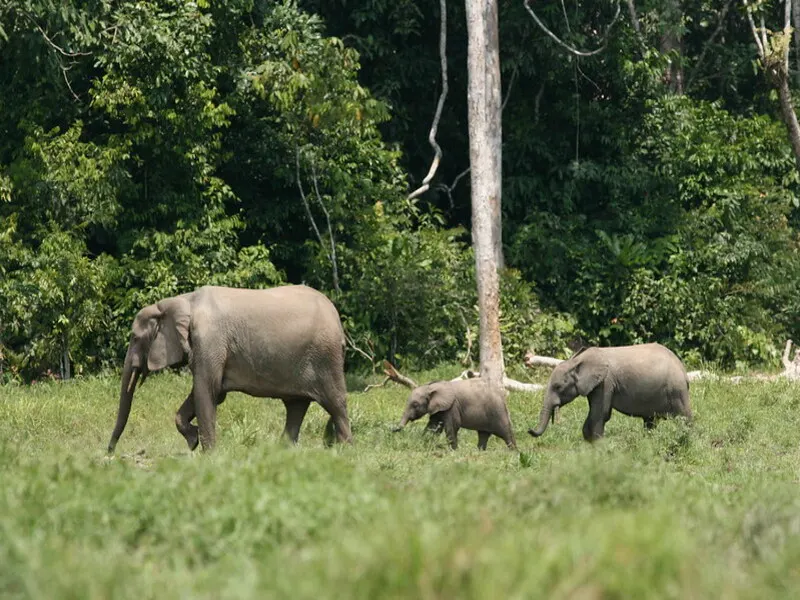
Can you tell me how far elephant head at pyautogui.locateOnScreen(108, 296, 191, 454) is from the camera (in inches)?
530

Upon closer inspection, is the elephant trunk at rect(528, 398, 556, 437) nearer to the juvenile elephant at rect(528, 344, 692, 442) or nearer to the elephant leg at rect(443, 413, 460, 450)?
the juvenile elephant at rect(528, 344, 692, 442)

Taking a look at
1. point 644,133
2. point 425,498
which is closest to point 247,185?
point 644,133

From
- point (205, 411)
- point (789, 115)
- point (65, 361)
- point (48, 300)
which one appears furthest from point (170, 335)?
point (789, 115)

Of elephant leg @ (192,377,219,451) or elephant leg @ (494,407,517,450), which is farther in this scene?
elephant leg @ (494,407,517,450)

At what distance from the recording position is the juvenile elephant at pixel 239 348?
13.4 m

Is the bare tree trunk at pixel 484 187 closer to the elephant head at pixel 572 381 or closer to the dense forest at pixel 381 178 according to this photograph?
the dense forest at pixel 381 178

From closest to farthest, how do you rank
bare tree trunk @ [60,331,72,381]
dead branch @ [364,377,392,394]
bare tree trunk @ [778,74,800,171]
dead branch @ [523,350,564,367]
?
dead branch @ [364,377,392,394] < bare tree trunk @ [60,331,72,381] < dead branch @ [523,350,564,367] < bare tree trunk @ [778,74,800,171]

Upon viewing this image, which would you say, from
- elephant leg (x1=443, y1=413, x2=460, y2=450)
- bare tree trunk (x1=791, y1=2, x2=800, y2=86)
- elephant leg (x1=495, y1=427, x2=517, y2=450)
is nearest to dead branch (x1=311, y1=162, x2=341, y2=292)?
elephant leg (x1=443, y1=413, x2=460, y2=450)

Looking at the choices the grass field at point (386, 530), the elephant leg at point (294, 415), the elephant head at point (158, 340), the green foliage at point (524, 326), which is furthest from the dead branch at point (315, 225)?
the grass field at point (386, 530)

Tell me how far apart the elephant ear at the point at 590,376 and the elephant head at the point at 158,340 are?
14.5ft

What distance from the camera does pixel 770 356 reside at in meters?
24.4

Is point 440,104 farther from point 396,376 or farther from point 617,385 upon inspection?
point 617,385

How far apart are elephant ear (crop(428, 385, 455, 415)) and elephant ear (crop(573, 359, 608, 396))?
4.46ft

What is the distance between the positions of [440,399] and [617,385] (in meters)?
1.92
